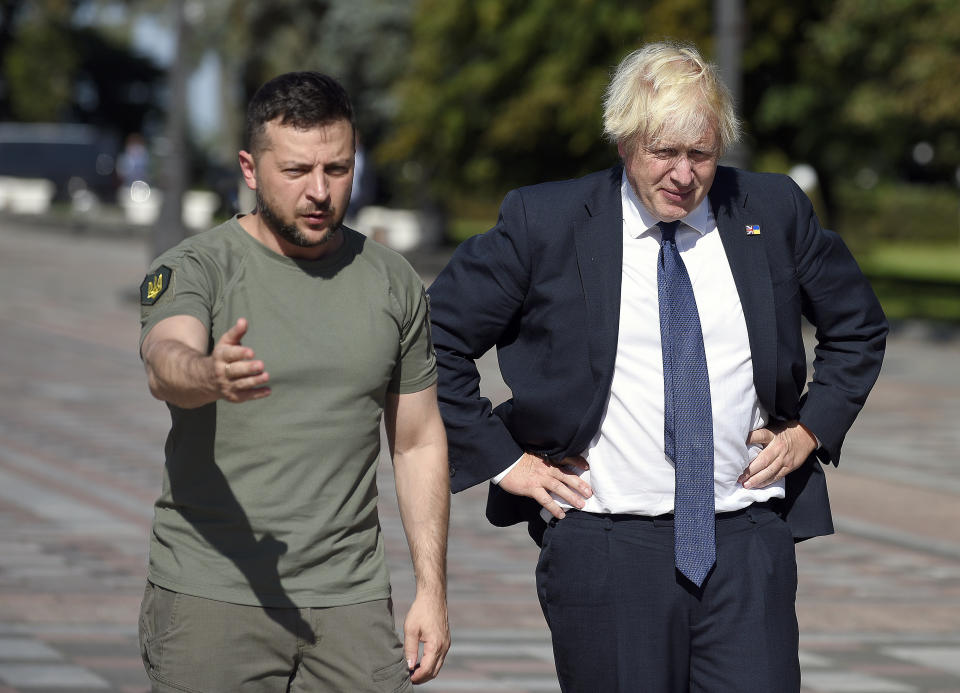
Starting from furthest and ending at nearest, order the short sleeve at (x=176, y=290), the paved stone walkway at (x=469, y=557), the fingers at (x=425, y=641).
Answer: the paved stone walkway at (x=469, y=557) < the fingers at (x=425, y=641) < the short sleeve at (x=176, y=290)

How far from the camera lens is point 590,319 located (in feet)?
11.3

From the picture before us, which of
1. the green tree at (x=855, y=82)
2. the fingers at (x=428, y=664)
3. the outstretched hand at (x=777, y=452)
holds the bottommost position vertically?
the fingers at (x=428, y=664)

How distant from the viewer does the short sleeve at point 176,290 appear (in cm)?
302

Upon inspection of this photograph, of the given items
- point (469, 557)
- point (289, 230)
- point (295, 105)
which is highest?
point (295, 105)

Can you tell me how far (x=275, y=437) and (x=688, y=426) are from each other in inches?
33.2

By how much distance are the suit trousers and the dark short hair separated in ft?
3.26

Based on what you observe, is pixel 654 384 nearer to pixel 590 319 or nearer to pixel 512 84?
pixel 590 319

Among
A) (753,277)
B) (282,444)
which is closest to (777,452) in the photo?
(753,277)

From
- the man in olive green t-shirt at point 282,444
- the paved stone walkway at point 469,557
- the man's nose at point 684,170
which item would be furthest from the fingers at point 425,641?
the man's nose at point 684,170

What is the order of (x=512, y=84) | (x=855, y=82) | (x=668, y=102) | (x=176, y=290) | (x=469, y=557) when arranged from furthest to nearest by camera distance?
1. (x=512, y=84)
2. (x=855, y=82)
3. (x=469, y=557)
4. (x=668, y=102)
5. (x=176, y=290)

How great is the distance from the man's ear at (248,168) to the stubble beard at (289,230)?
0.05 m

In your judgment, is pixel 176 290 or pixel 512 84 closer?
pixel 176 290

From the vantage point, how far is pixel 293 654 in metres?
3.21

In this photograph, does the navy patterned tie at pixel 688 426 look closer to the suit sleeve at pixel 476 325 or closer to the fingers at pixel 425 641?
the suit sleeve at pixel 476 325
